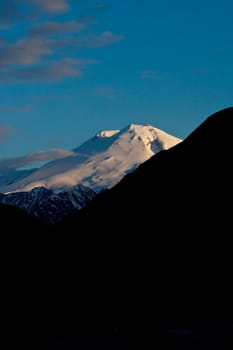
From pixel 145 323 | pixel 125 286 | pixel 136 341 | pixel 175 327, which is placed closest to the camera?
pixel 136 341

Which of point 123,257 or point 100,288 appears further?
point 123,257

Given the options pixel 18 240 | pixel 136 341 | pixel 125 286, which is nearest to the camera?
pixel 136 341

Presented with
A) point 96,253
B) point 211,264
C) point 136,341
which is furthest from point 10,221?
point 136,341

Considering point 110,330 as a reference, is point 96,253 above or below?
above

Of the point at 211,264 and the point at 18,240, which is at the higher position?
the point at 18,240

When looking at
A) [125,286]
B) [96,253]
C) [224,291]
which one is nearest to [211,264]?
[224,291]

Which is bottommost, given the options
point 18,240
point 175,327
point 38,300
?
point 175,327

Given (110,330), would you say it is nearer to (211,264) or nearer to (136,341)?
(136,341)

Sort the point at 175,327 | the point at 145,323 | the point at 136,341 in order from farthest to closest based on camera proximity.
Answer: the point at 145,323, the point at 175,327, the point at 136,341

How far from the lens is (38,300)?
117688mm

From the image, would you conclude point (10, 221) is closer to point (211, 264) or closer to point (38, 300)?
point (38, 300)

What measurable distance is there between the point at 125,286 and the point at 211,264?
1538cm

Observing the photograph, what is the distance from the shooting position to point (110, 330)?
102m

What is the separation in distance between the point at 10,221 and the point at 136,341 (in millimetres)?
61848
